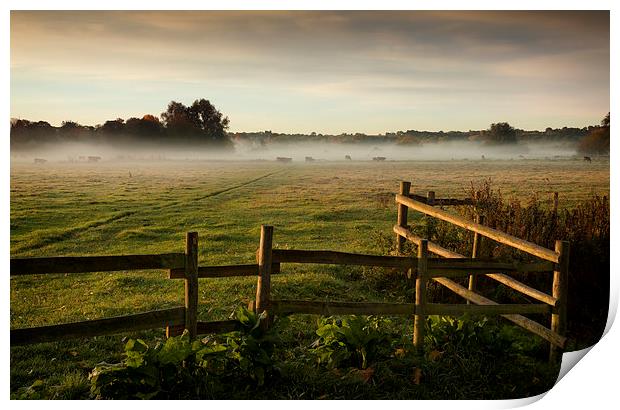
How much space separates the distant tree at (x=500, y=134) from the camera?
1105 cm

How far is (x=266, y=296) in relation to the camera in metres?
5.86

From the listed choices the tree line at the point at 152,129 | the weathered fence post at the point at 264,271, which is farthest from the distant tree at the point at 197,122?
the weathered fence post at the point at 264,271

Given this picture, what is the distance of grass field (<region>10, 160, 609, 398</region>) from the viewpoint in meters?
8.11

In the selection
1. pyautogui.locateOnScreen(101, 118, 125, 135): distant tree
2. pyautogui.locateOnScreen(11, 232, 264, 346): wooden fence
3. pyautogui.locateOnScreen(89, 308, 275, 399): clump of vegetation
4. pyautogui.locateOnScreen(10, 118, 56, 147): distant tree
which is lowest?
pyautogui.locateOnScreen(89, 308, 275, 399): clump of vegetation

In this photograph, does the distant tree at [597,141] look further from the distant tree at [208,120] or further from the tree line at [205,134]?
the distant tree at [208,120]

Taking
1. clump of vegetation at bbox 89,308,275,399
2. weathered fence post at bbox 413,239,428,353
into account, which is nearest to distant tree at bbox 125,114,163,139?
clump of vegetation at bbox 89,308,275,399

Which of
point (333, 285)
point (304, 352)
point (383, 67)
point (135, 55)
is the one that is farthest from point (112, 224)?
point (304, 352)

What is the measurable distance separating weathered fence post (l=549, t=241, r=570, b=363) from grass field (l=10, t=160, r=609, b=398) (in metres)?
2.71

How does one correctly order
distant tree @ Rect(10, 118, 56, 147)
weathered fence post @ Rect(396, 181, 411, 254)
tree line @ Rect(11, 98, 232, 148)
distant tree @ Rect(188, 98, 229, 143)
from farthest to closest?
weathered fence post @ Rect(396, 181, 411, 254)
distant tree @ Rect(188, 98, 229, 143)
tree line @ Rect(11, 98, 232, 148)
distant tree @ Rect(10, 118, 56, 147)

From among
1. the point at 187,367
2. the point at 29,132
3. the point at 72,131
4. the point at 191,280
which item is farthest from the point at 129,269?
the point at 72,131

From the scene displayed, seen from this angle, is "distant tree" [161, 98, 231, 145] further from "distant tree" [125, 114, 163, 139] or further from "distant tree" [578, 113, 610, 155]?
"distant tree" [578, 113, 610, 155]

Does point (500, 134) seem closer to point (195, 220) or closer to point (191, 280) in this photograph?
point (195, 220)

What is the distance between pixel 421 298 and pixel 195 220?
342 inches
